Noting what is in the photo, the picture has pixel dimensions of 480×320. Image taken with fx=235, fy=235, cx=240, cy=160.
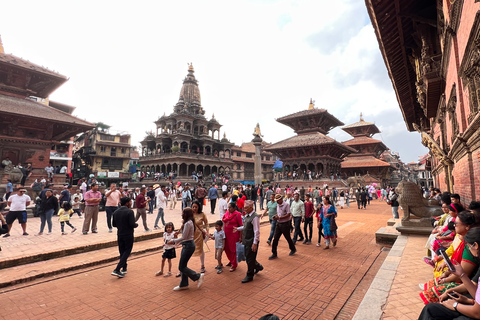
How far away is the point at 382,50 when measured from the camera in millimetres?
7965

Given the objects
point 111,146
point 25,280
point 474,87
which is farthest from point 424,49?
point 111,146

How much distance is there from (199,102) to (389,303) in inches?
1799

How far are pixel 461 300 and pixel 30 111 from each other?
2657 cm

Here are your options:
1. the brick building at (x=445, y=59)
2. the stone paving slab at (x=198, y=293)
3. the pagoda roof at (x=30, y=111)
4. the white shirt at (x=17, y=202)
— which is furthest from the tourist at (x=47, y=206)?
the pagoda roof at (x=30, y=111)

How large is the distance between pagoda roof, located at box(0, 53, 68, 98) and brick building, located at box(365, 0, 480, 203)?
90.8 feet

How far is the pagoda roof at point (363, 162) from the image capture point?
120 ft

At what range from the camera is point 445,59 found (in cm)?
682

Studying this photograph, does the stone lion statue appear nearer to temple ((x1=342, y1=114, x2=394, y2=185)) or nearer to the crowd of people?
the crowd of people

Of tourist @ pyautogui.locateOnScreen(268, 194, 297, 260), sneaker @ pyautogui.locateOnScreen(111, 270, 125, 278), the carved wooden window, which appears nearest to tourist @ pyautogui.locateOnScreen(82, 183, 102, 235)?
sneaker @ pyautogui.locateOnScreen(111, 270, 125, 278)

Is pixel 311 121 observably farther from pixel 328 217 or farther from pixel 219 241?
pixel 219 241

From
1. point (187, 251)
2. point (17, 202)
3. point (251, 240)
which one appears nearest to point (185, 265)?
point (187, 251)

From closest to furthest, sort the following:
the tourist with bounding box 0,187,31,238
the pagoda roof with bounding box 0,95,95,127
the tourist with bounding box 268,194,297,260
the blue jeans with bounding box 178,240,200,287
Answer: the blue jeans with bounding box 178,240,200,287 → the tourist with bounding box 268,194,297,260 → the tourist with bounding box 0,187,31,238 → the pagoda roof with bounding box 0,95,95,127

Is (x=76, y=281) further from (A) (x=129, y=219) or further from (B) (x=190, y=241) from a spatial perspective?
(B) (x=190, y=241)

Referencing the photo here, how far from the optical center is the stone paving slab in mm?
3586
